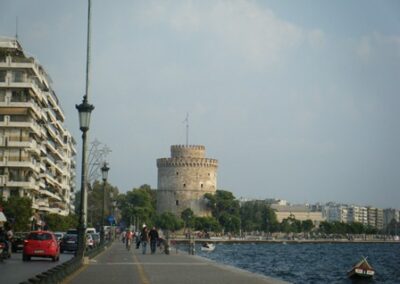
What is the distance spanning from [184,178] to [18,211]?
8414 cm

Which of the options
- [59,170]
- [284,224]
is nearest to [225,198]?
[284,224]

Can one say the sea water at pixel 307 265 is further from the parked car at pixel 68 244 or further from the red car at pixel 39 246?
the red car at pixel 39 246

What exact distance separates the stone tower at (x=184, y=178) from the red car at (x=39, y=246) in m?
111

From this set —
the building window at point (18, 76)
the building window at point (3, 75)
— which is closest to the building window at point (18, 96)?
the building window at point (18, 76)

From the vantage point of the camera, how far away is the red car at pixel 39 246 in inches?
1203

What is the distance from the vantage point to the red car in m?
30.6

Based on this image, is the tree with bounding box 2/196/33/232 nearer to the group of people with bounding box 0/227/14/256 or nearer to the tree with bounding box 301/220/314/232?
the group of people with bounding box 0/227/14/256

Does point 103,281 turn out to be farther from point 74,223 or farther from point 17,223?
point 74,223

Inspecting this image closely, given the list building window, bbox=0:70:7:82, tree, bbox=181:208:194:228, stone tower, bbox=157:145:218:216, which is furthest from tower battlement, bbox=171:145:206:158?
building window, bbox=0:70:7:82

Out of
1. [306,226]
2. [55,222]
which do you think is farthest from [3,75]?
[306,226]

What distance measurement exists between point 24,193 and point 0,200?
35.5 feet

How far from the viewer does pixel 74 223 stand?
9331 centimetres

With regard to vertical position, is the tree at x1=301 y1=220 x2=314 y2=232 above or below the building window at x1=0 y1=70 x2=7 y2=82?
below

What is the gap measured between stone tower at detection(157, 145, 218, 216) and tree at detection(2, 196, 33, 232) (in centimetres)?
8185
